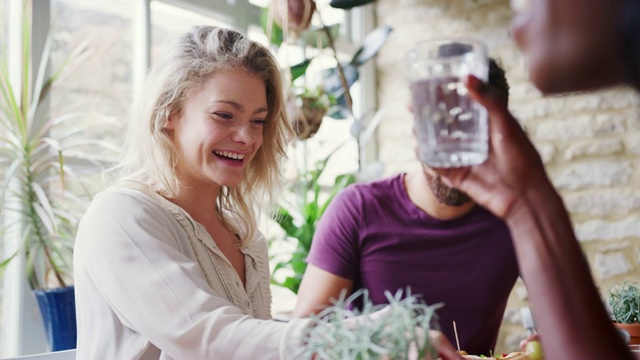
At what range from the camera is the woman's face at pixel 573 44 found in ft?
1.83

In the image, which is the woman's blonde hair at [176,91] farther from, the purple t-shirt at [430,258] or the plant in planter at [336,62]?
the plant in planter at [336,62]

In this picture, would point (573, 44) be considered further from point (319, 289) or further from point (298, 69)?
point (298, 69)

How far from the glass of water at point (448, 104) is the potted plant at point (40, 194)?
161 centimetres

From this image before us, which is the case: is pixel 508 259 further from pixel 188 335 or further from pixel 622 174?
pixel 622 174

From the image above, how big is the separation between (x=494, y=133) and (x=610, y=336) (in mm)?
241

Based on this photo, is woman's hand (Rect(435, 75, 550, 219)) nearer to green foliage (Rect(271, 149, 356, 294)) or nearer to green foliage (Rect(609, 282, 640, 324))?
green foliage (Rect(609, 282, 640, 324))

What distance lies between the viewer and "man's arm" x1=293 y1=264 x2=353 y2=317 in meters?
1.98

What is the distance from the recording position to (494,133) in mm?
807

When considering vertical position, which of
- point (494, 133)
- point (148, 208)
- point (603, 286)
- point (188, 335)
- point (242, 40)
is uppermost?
point (242, 40)

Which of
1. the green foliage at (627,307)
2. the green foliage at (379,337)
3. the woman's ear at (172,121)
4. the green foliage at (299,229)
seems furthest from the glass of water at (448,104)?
the green foliage at (299,229)

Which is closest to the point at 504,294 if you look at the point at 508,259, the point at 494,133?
the point at 508,259

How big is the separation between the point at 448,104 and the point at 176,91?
0.99m

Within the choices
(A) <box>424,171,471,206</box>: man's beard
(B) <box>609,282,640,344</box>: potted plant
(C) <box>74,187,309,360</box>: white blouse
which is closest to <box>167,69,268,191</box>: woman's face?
(C) <box>74,187,309,360</box>: white blouse

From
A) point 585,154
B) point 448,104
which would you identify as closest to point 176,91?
point 448,104
